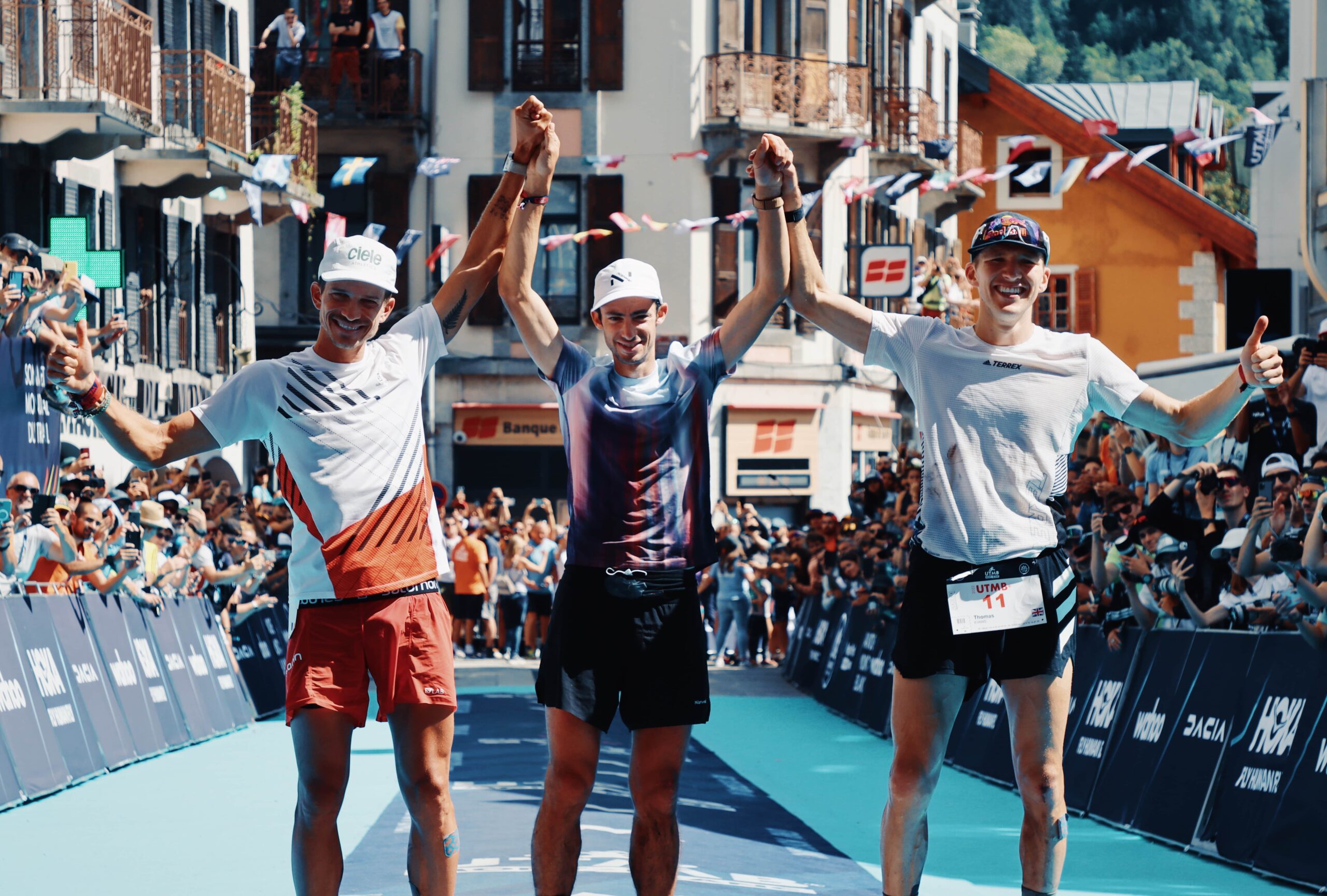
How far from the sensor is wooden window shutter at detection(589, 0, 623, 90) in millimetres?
34062

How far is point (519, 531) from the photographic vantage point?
25.4 meters

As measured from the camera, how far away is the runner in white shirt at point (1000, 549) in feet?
19.6

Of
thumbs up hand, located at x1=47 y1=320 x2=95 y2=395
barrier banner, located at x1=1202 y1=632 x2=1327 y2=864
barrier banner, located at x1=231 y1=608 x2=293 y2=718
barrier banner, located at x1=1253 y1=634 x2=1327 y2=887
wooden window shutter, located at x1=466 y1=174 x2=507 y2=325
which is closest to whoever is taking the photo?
thumbs up hand, located at x1=47 y1=320 x2=95 y2=395

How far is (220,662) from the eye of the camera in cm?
1703

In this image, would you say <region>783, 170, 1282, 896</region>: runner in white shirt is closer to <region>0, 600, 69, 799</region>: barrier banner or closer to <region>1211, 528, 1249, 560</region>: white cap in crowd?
<region>1211, 528, 1249, 560</region>: white cap in crowd

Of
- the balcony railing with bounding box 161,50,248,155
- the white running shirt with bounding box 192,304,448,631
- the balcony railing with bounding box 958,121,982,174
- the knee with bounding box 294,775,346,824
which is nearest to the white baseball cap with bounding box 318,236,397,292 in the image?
the white running shirt with bounding box 192,304,448,631

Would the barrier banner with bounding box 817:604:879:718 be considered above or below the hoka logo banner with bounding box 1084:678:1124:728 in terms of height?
below

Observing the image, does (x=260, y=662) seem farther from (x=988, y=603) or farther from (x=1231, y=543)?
(x=988, y=603)

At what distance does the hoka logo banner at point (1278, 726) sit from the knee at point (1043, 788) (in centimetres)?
388

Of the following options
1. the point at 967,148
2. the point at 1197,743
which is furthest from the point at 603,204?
the point at 1197,743

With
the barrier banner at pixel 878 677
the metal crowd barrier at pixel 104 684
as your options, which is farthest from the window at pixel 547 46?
the barrier banner at pixel 878 677

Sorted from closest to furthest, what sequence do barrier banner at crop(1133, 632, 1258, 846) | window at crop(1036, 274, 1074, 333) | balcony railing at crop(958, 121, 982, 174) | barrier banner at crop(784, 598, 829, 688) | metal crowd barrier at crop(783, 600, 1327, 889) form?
1. metal crowd barrier at crop(783, 600, 1327, 889)
2. barrier banner at crop(1133, 632, 1258, 846)
3. barrier banner at crop(784, 598, 829, 688)
4. balcony railing at crop(958, 121, 982, 174)
5. window at crop(1036, 274, 1074, 333)

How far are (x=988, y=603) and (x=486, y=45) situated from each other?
96.6 ft

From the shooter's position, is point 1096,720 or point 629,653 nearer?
point 629,653
